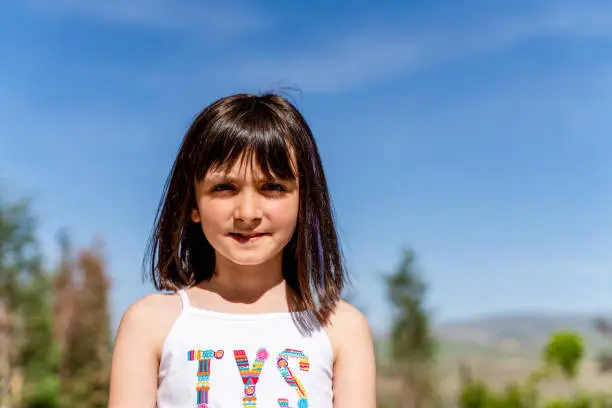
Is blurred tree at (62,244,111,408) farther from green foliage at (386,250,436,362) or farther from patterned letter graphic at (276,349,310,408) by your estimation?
patterned letter graphic at (276,349,310,408)

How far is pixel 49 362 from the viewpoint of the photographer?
1817 centimetres

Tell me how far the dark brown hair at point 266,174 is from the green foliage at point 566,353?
11.5 meters

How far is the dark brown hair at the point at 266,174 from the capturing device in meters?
2.33

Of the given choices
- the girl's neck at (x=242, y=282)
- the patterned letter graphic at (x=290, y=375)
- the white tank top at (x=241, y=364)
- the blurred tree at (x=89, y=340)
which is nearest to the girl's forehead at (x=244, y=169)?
the girl's neck at (x=242, y=282)

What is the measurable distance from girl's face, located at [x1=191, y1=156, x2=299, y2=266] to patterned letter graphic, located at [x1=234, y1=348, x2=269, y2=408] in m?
0.27

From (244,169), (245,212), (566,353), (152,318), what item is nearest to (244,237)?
(245,212)

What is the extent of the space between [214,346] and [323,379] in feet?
1.10

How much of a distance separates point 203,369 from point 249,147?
0.64 m

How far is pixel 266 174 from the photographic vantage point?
2.30 metres

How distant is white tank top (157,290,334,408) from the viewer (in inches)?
87.7

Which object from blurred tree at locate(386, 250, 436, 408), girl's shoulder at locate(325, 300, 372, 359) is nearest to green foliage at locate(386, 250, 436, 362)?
blurred tree at locate(386, 250, 436, 408)

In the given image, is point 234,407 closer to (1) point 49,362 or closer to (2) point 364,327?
(2) point 364,327

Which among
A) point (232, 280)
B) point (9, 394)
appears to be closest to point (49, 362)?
point (9, 394)

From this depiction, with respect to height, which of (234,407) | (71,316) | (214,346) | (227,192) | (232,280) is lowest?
(234,407)
